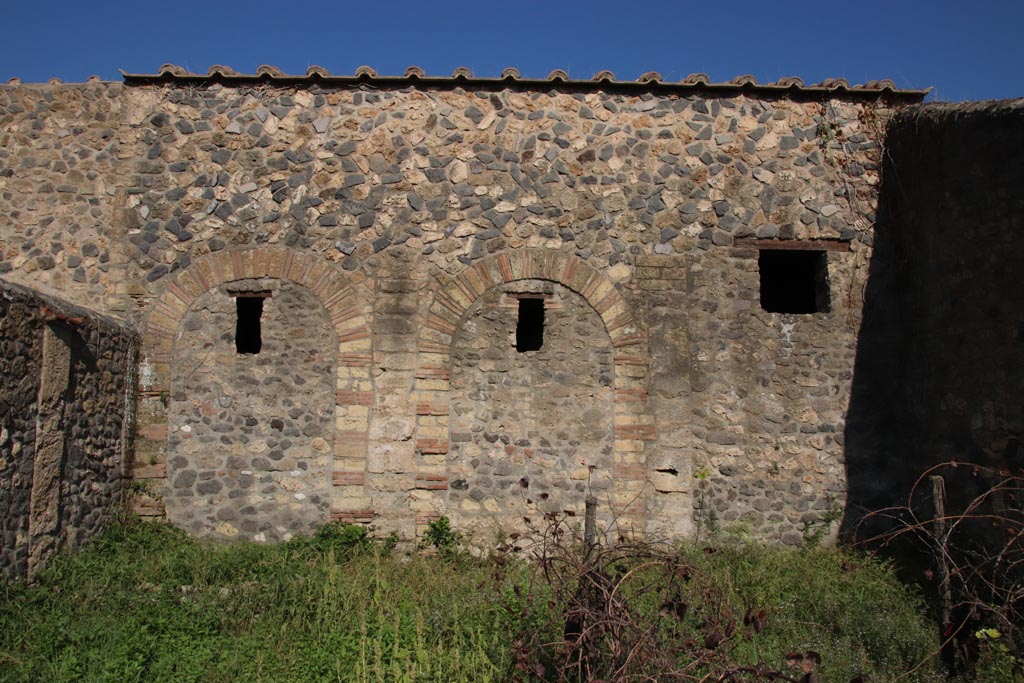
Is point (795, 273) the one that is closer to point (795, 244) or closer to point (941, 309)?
point (795, 244)

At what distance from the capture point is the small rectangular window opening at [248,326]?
30.8 feet

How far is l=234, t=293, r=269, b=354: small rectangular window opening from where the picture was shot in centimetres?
939

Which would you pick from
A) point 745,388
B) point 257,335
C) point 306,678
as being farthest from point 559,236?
point 306,678

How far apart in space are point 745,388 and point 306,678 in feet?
18.5

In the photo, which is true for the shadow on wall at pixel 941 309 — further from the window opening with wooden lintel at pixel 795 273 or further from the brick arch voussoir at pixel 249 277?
the brick arch voussoir at pixel 249 277

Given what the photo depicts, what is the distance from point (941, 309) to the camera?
8359mm

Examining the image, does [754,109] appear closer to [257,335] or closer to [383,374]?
[383,374]

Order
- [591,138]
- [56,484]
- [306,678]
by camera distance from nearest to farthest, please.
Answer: [306,678], [56,484], [591,138]

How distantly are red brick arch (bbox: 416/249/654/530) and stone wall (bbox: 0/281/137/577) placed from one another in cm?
319

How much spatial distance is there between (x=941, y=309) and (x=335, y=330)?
21.6 feet

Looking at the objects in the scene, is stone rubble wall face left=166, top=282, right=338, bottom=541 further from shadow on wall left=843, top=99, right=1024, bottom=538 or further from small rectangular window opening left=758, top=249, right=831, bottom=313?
shadow on wall left=843, top=99, right=1024, bottom=538

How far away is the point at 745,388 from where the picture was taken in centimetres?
895

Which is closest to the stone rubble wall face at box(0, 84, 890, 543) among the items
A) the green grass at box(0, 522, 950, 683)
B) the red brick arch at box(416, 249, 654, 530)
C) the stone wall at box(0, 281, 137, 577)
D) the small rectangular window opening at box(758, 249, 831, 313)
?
the red brick arch at box(416, 249, 654, 530)

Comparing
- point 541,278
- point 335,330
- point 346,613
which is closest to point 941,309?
point 541,278
